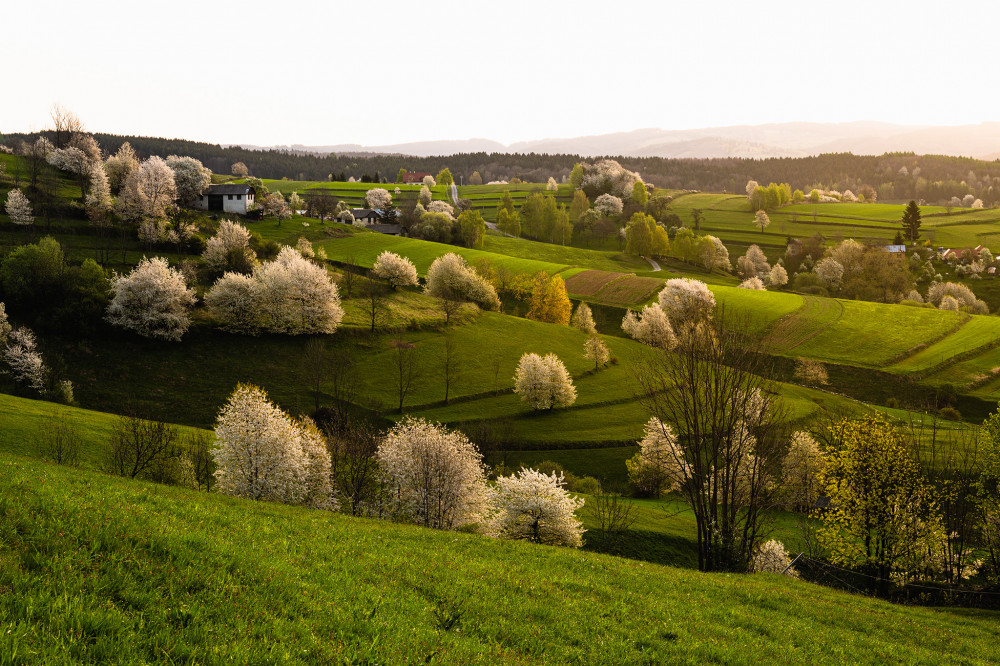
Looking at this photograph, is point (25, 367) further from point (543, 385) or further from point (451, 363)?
point (543, 385)

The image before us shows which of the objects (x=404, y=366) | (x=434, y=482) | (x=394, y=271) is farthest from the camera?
(x=394, y=271)

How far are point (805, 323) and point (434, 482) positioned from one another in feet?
298

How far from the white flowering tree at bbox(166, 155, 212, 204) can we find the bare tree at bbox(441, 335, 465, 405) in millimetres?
80318

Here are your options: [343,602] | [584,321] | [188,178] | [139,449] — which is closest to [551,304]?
[584,321]

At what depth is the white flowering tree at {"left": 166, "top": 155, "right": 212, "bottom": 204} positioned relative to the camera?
127 metres

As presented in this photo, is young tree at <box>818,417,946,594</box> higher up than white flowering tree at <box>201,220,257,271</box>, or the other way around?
white flowering tree at <box>201,220,257,271</box>

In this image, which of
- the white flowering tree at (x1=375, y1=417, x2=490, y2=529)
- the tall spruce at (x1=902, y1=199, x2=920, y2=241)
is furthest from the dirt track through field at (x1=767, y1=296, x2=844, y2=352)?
the tall spruce at (x1=902, y1=199, x2=920, y2=241)

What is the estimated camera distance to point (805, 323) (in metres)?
106

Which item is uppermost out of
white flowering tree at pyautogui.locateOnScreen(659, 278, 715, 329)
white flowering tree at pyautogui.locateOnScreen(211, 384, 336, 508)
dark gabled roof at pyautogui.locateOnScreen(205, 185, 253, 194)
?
dark gabled roof at pyautogui.locateOnScreen(205, 185, 253, 194)

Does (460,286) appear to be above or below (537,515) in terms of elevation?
above

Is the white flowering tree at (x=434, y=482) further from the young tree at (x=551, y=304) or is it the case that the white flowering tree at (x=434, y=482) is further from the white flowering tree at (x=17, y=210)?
the white flowering tree at (x=17, y=210)

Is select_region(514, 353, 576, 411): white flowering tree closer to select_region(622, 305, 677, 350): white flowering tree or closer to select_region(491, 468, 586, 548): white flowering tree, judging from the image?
select_region(622, 305, 677, 350): white flowering tree

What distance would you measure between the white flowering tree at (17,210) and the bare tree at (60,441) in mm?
68031

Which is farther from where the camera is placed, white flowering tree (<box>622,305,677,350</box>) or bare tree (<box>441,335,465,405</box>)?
white flowering tree (<box>622,305,677,350</box>)
